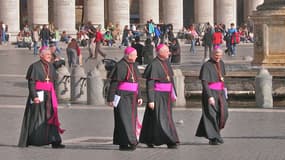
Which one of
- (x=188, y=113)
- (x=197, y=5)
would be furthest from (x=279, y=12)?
(x=197, y=5)

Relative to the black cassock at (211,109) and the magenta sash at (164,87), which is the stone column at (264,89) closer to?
the black cassock at (211,109)

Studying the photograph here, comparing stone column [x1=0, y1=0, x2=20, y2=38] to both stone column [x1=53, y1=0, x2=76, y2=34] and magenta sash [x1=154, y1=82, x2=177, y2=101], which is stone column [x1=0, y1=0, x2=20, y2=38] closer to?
stone column [x1=53, y1=0, x2=76, y2=34]

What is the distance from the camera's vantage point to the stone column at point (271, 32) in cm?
2295

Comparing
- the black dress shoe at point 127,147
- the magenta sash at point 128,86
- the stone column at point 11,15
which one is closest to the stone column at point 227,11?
the stone column at point 11,15

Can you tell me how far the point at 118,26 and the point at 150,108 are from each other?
5111cm

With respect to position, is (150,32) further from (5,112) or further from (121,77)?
(121,77)

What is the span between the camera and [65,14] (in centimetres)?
6281

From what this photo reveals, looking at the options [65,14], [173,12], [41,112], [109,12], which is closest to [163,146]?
[41,112]

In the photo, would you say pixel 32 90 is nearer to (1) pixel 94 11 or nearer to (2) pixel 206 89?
(2) pixel 206 89

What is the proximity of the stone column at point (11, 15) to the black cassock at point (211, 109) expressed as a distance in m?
46.9

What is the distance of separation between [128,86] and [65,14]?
49.0 metres

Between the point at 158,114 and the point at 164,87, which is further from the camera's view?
the point at 164,87

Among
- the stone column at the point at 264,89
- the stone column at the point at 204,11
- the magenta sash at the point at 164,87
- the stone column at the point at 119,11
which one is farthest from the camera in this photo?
the stone column at the point at 204,11

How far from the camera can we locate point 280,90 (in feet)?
72.3
